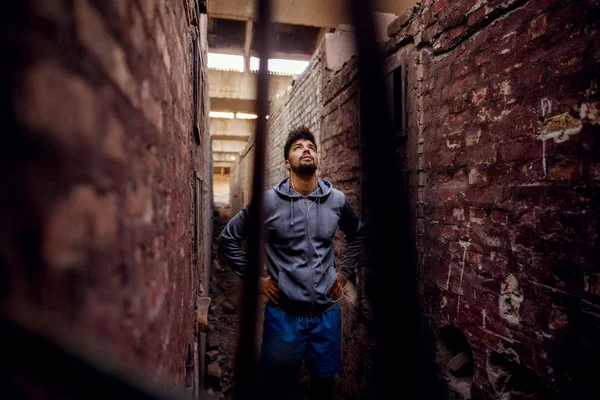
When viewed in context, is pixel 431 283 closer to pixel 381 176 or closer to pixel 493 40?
pixel 381 176

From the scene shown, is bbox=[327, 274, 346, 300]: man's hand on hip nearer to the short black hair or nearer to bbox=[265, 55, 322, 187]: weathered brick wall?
the short black hair

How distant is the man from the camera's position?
226 centimetres

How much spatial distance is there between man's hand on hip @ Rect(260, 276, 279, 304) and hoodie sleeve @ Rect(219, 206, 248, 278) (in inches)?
11.3

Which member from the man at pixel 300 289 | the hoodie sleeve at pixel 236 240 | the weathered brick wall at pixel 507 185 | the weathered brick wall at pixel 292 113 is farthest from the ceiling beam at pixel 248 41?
the man at pixel 300 289

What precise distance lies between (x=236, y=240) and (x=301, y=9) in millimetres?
6342

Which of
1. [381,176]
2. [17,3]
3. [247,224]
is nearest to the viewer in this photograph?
[17,3]

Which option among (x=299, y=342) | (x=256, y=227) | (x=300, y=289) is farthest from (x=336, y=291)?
(x=256, y=227)

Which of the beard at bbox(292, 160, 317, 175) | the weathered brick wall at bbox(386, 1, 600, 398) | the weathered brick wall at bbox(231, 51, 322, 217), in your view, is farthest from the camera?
the weathered brick wall at bbox(231, 51, 322, 217)

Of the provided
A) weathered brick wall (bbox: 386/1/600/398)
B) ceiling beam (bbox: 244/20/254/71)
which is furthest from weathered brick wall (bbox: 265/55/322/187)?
ceiling beam (bbox: 244/20/254/71)

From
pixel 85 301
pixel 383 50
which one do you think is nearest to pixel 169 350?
pixel 85 301

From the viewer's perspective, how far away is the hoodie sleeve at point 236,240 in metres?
2.55

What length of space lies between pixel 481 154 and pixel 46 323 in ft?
6.34

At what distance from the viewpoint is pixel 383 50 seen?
2.71 metres

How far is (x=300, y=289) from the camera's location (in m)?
2.25
